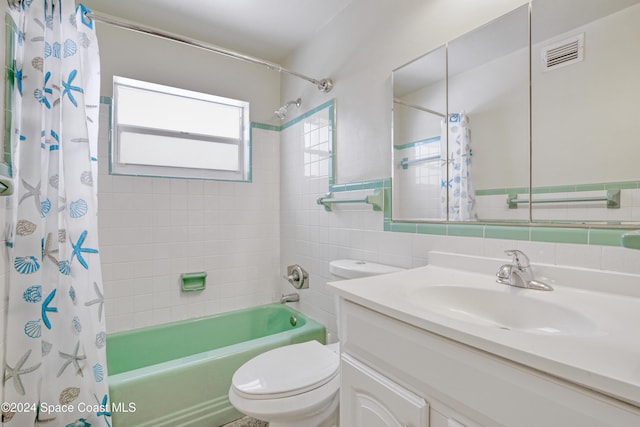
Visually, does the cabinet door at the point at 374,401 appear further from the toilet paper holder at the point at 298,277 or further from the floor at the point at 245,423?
the toilet paper holder at the point at 298,277

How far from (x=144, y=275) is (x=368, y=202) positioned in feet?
5.16

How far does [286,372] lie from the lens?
3.84 ft

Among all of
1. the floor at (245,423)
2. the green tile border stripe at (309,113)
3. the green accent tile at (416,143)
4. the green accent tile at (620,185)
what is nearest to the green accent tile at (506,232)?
the green accent tile at (620,185)

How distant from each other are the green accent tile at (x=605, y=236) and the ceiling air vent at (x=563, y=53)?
0.51 m

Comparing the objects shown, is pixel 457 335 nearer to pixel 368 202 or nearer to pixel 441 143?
pixel 441 143

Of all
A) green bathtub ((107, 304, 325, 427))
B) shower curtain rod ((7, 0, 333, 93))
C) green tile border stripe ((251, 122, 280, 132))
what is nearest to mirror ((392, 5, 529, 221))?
shower curtain rod ((7, 0, 333, 93))

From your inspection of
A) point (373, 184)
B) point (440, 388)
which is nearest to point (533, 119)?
point (373, 184)

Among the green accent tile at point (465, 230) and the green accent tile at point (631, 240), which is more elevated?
the green accent tile at point (631, 240)

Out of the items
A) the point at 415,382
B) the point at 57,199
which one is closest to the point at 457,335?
the point at 415,382

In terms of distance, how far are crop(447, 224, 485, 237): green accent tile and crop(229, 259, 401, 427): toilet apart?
0.36m

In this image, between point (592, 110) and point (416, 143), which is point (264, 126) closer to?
point (416, 143)

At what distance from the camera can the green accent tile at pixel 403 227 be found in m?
1.34

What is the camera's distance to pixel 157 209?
1969mm

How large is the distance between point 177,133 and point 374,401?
212 centimetres
